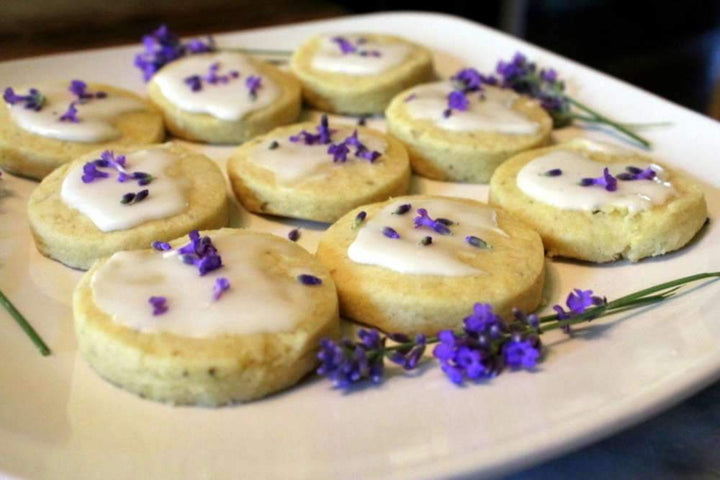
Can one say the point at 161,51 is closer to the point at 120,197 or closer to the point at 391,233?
the point at 120,197

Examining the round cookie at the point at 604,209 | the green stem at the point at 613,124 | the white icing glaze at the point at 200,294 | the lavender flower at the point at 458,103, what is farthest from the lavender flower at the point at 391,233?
the green stem at the point at 613,124

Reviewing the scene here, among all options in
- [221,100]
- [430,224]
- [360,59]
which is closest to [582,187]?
[430,224]

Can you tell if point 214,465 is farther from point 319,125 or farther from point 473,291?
point 319,125

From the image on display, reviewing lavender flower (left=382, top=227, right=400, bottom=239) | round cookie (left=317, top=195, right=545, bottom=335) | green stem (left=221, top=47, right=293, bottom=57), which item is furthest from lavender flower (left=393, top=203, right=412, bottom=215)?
green stem (left=221, top=47, right=293, bottom=57)

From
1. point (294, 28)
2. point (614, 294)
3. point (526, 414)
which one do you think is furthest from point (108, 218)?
point (294, 28)

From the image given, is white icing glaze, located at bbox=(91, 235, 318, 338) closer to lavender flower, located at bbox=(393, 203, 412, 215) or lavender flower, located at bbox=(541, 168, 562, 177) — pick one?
lavender flower, located at bbox=(393, 203, 412, 215)

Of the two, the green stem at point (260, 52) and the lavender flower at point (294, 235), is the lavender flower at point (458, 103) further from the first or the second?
the green stem at point (260, 52)
